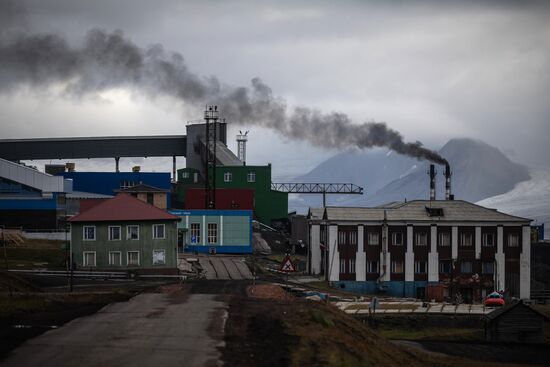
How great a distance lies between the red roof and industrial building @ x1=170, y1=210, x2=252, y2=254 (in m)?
19.3

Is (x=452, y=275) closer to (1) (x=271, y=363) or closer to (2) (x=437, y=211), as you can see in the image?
(2) (x=437, y=211)

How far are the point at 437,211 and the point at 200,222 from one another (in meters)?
20.8

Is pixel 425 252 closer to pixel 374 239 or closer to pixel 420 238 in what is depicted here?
pixel 420 238

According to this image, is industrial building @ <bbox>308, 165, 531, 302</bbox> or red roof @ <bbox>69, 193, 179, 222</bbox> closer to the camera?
red roof @ <bbox>69, 193, 179, 222</bbox>

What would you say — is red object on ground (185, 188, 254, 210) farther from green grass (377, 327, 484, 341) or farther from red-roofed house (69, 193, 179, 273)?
green grass (377, 327, 484, 341)

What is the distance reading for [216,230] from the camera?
3226 inches

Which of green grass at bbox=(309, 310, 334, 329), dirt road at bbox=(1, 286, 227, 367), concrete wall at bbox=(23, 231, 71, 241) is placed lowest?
concrete wall at bbox=(23, 231, 71, 241)

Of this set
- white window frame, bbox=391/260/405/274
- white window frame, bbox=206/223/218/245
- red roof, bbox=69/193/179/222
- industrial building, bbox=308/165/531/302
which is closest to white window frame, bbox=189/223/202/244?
white window frame, bbox=206/223/218/245

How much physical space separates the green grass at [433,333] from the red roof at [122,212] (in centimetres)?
1691

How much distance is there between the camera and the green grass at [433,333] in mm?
48062

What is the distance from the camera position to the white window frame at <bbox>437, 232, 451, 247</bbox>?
7350 centimetres

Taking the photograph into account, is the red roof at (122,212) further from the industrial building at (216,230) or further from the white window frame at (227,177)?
the white window frame at (227,177)

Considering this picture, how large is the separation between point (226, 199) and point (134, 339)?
69.8m

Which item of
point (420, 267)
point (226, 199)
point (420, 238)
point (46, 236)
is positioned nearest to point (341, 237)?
point (420, 238)
